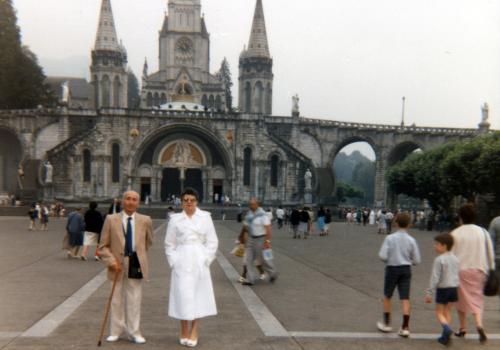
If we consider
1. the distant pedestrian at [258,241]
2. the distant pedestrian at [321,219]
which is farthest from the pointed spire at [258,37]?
the distant pedestrian at [258,241]

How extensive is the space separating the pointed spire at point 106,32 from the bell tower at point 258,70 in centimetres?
1586

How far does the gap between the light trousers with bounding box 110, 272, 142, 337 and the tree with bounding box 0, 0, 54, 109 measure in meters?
52.3

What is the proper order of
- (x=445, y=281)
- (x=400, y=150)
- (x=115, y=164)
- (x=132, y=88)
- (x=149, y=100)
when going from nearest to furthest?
(x=445, y=281) → (x=115, y=164) → (x=400, y=150) → (x=149, y=100) → (x=132, y=88)

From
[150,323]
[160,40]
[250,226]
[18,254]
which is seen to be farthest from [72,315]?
[160,40]

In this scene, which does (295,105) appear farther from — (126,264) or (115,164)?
(126,264)

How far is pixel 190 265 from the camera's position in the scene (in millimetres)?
5695

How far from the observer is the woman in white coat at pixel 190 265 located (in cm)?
565

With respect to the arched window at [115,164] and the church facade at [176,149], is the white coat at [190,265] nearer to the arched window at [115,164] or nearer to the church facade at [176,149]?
the church facade at [176,149]

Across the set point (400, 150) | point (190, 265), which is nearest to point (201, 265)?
point (190, 265)

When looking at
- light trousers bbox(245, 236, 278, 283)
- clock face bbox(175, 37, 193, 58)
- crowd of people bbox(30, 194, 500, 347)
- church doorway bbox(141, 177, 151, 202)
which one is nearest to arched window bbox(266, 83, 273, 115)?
clock face bbox(175, 37, 193, 58)

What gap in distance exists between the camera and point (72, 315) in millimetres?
7242

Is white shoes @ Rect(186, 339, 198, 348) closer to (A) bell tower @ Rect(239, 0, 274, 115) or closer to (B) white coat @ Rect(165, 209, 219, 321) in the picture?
(B) white coat @ Rect(165, 209, 219, 321)

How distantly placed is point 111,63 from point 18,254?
4691 cm

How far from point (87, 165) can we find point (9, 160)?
11.3 m
